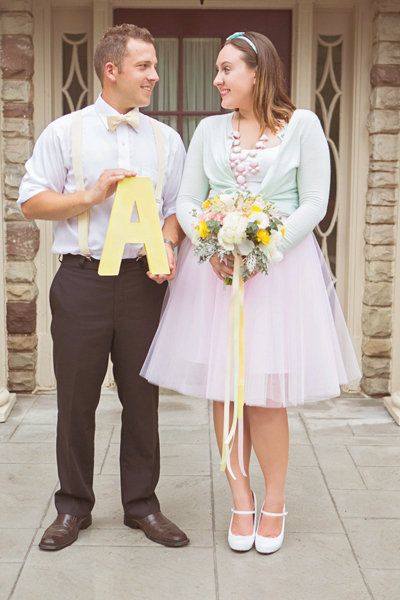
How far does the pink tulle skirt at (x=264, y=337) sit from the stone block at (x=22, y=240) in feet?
7.66

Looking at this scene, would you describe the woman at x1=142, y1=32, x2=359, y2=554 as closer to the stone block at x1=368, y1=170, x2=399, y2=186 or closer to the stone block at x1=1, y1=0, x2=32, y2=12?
the stone block at x1=368, y1=170, x2=399, y2=186

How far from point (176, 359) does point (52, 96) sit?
2.83 metres

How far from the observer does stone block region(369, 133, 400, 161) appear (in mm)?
5410

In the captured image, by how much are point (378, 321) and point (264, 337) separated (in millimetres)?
2514

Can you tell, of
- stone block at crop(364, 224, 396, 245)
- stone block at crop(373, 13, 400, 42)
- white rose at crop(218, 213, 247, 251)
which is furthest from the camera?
stone block at crop(364, 224, 396, 245)

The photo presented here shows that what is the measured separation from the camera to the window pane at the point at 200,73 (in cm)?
559

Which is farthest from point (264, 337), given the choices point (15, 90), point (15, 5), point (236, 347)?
point (15, 5)

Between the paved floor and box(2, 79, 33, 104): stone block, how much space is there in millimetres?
1990

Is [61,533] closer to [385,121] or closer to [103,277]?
[103,277]

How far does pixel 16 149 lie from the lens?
543cm

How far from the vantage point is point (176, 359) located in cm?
341

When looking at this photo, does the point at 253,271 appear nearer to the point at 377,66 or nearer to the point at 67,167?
the point at 67,167

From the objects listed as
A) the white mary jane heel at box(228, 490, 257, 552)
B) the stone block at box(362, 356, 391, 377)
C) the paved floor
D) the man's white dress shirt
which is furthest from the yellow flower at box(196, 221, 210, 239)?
the stone block at box(362, 356, 391, 377)

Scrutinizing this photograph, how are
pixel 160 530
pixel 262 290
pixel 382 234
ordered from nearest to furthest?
pixel 262 290 < pixel 160 530 < pixel 382 234
